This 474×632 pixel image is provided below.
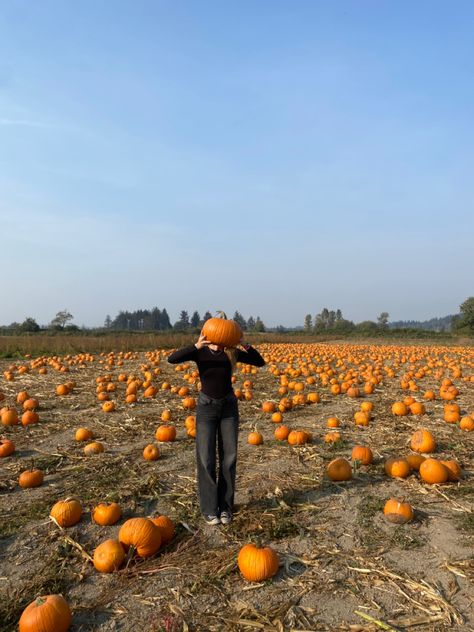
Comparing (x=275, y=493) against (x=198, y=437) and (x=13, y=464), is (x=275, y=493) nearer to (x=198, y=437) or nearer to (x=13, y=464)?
(x=198, y=437)

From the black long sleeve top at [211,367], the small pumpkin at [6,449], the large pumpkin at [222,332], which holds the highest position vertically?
the large pumpkin at [222,332]

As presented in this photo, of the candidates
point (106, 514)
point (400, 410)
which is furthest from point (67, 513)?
point (400, 410)

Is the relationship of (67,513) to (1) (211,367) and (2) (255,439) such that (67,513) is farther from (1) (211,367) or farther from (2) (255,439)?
(2) (255,439)

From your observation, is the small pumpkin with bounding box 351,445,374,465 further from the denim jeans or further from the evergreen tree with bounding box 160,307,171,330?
the evergreen tree with bounding box 160,307,171,330

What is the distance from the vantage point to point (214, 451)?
449 cm

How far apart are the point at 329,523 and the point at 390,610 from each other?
4.09 feet

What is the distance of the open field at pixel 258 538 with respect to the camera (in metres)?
3.01

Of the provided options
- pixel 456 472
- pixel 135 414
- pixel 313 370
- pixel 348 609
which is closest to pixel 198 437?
pixel 348 609

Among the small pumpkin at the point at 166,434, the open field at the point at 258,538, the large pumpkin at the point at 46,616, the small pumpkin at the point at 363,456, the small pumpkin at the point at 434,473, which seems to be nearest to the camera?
the large pumpkin at the point at 46,616

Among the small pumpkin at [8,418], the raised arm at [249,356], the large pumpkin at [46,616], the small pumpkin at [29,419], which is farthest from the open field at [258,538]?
the raised arm at [249,356]

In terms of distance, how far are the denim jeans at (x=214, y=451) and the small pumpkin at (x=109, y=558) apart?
1.03m

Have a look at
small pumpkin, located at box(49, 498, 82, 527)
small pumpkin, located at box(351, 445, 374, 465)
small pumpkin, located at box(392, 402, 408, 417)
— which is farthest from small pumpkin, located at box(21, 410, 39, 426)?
small pumpkin, located at box(392, 402, 408, 417)

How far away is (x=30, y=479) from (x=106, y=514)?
1.66m

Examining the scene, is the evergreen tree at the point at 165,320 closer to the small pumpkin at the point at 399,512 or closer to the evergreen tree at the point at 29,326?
the evergreen tree at the point at 29,326
